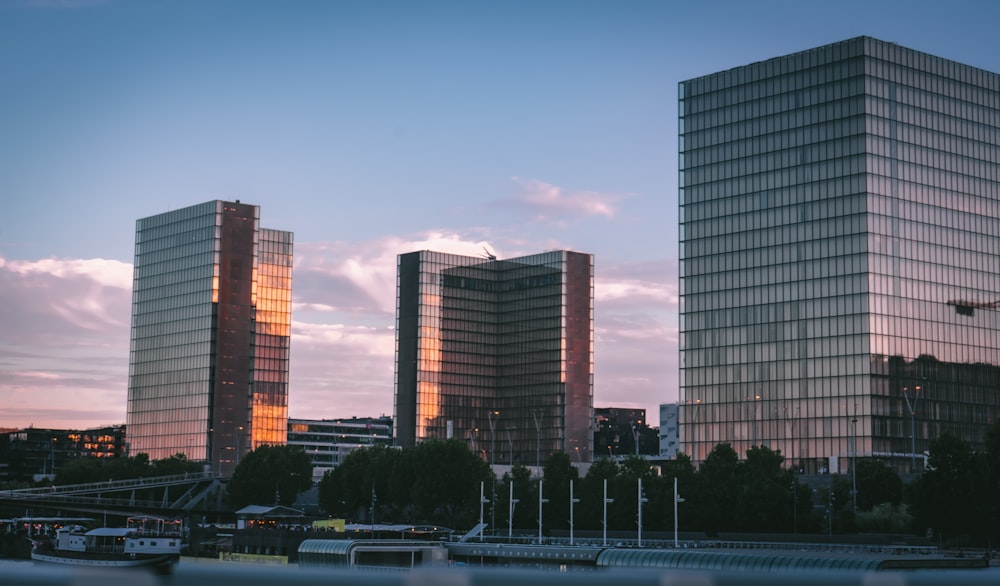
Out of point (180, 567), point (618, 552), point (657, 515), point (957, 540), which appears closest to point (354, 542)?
point (618, 552)

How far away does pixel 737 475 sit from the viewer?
497 ft

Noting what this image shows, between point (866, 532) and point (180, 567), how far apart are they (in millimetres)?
146646

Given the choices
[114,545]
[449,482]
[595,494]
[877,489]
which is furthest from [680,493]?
[114,545]

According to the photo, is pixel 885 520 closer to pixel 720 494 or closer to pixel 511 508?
pixel 720 494

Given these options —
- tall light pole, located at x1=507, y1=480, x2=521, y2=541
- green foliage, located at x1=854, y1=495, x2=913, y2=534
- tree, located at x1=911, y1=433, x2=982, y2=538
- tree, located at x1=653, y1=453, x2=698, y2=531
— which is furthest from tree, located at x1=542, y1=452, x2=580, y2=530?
tree, located at x1=911, y1=433, x2=982, y2=538

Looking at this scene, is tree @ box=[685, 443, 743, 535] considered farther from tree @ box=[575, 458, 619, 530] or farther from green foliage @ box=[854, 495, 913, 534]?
green foliage @ box=[854, 495, 913, 534]

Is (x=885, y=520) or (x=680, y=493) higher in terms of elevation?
(x=680, y=493)

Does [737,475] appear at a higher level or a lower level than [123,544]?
higher

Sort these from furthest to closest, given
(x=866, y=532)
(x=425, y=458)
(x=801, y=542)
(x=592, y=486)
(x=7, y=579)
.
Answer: (x=425, y=458) → (x=592, y=486) → (x=866, y=532) → (x=801, y=542) → (x=7, y=579)

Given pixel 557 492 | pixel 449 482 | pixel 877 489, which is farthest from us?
pixel 449 482

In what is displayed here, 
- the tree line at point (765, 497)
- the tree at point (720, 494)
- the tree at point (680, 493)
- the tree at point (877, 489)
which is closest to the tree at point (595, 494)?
the tree line at point (765, 497)

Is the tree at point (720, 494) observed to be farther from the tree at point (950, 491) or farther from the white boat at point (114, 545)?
the white boat at point (114, 545)

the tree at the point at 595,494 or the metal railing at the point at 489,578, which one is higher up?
the metal railing at the point at 489,578

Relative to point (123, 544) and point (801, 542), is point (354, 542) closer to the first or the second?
point (801, 542)
